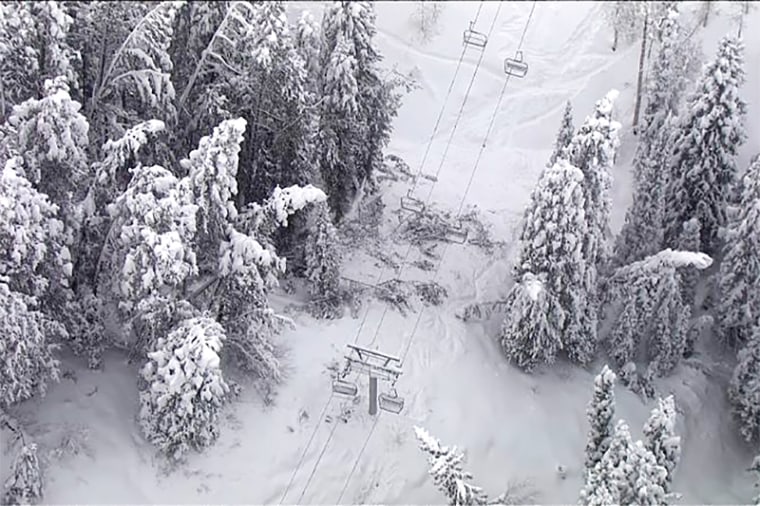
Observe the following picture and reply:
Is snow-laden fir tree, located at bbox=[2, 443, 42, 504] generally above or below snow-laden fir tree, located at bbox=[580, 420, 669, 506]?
below

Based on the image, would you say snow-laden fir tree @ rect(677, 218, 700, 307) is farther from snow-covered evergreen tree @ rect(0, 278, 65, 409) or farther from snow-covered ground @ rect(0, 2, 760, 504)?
snow-covered evergreen tree @ rect(0, 278, 65, 409)

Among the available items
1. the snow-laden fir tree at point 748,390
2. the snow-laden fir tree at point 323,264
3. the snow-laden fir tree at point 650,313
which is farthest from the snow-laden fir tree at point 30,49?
the snow-laden fir tree at point 748,390

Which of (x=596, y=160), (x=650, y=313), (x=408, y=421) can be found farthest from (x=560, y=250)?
(x=408, y=421)

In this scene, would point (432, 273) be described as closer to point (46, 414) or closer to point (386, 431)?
point (386, 431)

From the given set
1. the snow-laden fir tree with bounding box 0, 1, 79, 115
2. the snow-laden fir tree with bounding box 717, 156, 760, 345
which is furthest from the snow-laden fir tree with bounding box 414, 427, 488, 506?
the snow-laden fir tree with bounding box 717, 156, 760, 345

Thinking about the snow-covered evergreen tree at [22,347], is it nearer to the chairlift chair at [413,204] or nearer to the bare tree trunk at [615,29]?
the chairlift chair at [413,204]
